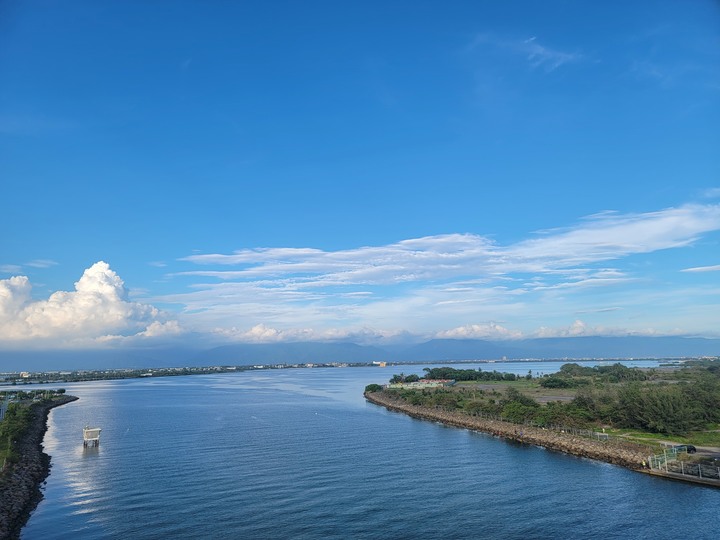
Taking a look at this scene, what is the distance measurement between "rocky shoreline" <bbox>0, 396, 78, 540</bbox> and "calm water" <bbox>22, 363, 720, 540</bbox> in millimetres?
679

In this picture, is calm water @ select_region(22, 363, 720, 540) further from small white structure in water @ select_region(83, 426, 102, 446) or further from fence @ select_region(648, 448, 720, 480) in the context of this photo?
fence @ select_region(648, 448, 720, 480)

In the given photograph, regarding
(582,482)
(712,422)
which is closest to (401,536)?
(582,482)

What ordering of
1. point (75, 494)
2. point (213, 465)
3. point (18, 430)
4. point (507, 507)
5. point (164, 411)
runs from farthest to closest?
1. point (164, 411)
2. point (18, 430)
3. point (213, 465)
4. point (75, 494)
5. point (507, 507)

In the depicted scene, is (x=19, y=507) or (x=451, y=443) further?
(x=451, y=443)

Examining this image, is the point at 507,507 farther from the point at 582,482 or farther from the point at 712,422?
the point at 712,422

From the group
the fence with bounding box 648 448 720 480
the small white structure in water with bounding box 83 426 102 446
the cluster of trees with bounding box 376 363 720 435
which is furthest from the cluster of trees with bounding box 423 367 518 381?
the small white structure in water with bounding box 83 426 102 446

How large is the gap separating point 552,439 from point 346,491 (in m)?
22.0

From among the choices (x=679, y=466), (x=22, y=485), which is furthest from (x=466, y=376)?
(x=22, y=485)

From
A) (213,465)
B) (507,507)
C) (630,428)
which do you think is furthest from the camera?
(630,428)

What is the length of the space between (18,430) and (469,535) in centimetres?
4350

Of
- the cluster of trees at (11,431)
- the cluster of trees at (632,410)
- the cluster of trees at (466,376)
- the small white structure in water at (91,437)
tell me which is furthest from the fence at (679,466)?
the cluster of trees at (466,376)

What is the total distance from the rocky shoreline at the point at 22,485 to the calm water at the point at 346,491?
68 cm

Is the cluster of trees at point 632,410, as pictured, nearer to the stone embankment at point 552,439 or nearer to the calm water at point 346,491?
the stone embankment at point 552,439

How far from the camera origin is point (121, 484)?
97.9 ft
